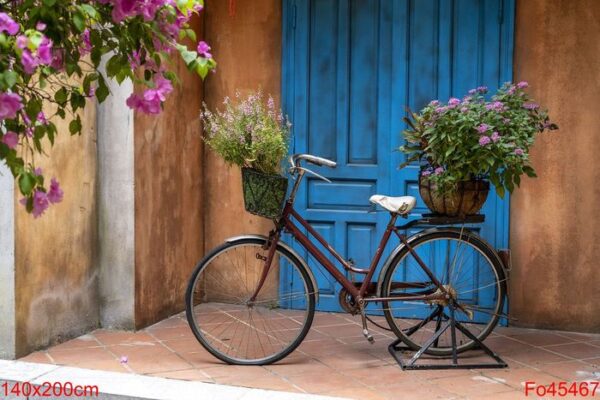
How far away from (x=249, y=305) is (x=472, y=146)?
1750 mm

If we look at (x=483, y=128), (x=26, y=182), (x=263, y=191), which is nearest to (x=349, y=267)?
(x=263, y=191)

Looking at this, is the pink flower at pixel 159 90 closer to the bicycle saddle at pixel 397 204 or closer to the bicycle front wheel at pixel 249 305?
the bicycle front wheel at pixel 249 305

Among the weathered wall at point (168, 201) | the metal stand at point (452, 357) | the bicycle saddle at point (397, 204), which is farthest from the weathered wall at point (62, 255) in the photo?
the metal stand at point (452, 357)

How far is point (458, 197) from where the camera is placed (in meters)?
5.54

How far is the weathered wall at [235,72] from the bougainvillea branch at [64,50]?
4.17 m

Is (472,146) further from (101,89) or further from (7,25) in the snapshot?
(7,25)

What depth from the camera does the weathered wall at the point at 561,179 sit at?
6.43m

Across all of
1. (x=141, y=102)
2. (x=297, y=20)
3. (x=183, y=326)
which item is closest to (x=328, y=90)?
(x=297, y=20)

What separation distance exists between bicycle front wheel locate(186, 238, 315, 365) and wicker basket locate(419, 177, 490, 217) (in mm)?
959

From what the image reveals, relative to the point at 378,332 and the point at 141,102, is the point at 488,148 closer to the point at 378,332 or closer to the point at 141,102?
the point at 378,332

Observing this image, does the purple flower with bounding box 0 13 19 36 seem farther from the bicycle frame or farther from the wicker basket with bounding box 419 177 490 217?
the wicker basket with bounding box 419 177 490 217

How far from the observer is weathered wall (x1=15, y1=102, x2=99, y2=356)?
18.6 ft

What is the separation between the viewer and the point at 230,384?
17.1ft

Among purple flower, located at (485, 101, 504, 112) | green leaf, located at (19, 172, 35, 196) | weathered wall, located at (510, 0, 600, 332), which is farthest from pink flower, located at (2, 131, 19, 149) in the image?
weathered wall, located at (510, 0, 600, 332)
